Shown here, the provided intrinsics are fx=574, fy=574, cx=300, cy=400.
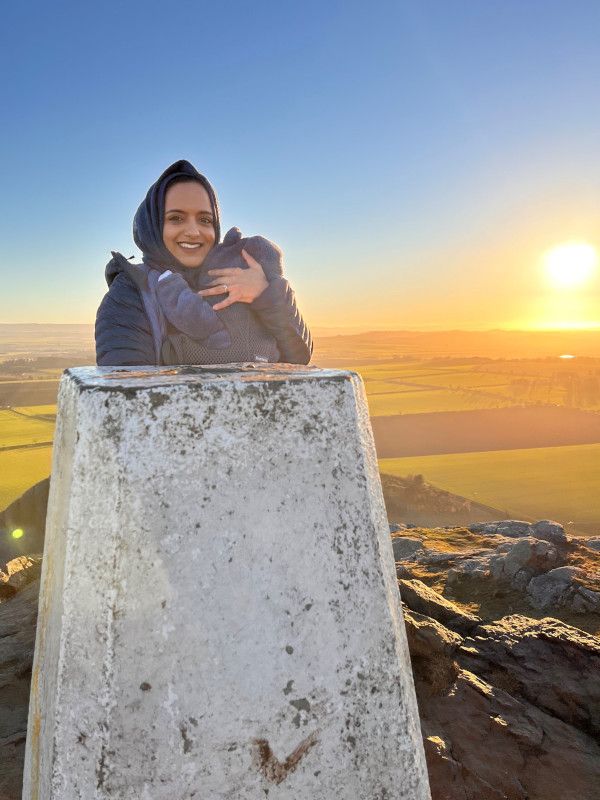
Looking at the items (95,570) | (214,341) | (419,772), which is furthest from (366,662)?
(214,341)

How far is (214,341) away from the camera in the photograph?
8.76 ft

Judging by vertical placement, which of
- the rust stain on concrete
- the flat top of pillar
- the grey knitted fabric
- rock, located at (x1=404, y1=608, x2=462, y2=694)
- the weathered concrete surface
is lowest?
rock, located at (x1=404, y1=608, x2=462, y2=694)

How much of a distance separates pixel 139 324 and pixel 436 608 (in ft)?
10.4

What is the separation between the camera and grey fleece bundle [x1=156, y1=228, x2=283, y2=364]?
256 cm

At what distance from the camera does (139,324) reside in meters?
2.63

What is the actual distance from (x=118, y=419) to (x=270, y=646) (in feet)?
2.35

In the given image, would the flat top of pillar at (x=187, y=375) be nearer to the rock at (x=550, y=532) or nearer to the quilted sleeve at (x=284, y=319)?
the quilted sleeve at (x=284, y=319)

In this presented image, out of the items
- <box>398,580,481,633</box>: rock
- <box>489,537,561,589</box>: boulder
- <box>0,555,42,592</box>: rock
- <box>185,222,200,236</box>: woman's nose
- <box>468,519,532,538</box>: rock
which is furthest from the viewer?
<box>468,519,532,538</box>: rock

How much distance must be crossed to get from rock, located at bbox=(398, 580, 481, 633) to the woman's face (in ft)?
9.73

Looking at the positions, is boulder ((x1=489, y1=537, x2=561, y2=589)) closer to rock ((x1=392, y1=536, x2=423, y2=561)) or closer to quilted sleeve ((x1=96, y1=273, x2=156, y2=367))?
rock ((x1=392, y1=536, x2=423, y2=561))

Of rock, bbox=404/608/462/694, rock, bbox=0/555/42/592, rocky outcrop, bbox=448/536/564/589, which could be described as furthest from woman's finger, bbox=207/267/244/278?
rocky outcrop, bbox=448/536/564/589

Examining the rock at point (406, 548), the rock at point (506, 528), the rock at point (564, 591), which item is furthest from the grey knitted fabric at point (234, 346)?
the rock at point (506, 528)

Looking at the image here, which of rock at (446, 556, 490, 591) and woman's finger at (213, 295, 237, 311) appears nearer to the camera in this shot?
woman's finger at (213, 295, 237, 311)

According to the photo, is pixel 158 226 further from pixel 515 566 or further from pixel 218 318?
pixel 515 566
